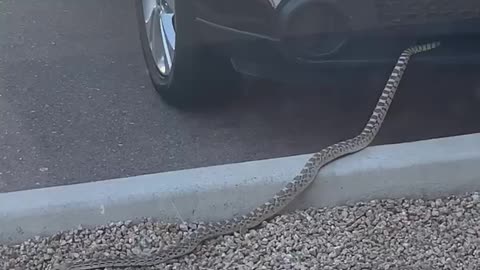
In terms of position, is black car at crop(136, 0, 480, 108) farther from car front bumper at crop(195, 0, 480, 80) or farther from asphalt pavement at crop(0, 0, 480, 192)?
asphalt pavement at crop(0, 0, 480, 192)

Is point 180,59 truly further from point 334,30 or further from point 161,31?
point 334,30

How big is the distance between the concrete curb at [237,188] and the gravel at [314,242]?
58 mm

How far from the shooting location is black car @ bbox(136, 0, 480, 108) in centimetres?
427

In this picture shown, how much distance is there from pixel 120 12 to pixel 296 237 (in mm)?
2987

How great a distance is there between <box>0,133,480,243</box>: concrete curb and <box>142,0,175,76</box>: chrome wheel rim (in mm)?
927

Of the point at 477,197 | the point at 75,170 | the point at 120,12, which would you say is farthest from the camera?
the point at 120,12

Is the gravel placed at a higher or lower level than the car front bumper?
lower

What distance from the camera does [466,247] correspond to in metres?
4.15

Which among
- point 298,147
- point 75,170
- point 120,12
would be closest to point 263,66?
point 298,147

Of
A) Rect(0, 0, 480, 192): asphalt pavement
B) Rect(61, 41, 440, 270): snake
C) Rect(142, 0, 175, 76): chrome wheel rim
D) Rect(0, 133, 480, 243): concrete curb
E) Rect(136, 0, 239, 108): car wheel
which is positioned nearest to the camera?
Rect(61, 41, 440, 270): snake

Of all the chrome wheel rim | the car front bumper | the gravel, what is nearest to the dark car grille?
the car front bumper

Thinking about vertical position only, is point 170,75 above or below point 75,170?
above

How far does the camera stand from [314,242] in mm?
4191

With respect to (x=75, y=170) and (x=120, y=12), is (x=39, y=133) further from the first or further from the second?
(x=120, y=12)
